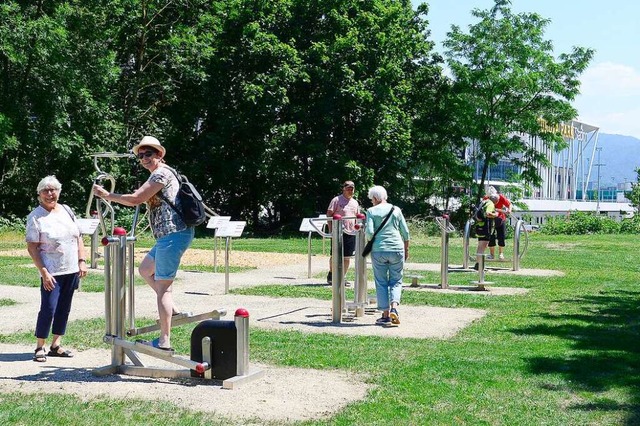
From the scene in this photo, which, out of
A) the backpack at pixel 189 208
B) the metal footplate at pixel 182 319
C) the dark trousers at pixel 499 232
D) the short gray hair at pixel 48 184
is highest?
the short gray hair at pixel 48 184

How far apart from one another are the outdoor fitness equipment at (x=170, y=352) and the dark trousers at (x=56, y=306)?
0.70 m

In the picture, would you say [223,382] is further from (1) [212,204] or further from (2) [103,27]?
(1) [212,204]

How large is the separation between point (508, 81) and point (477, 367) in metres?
36.9

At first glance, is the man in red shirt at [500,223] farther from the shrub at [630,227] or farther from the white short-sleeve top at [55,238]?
the shrub at [630,227]

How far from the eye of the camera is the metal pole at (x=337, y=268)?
35.0 ft

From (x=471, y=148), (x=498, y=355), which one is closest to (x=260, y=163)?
(x=471, y=148)

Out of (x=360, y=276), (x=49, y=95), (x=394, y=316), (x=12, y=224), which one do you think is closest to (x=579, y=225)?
(x=49, y=95)

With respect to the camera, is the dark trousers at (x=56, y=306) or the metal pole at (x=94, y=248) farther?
the metal pole at (x=94, y=248)

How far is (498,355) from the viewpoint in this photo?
27.8 ft

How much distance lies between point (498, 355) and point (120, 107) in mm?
31760

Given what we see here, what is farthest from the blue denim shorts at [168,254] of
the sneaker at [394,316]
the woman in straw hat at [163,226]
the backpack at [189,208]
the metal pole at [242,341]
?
the sneaker at [394,316]

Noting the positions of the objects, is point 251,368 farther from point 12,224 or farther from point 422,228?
point 422,228

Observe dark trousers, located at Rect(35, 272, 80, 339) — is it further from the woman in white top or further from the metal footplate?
the metal footplate

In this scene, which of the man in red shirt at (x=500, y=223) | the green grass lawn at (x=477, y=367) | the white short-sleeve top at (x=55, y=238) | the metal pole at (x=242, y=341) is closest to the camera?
the green grass lawn at (x=477, y=367)
